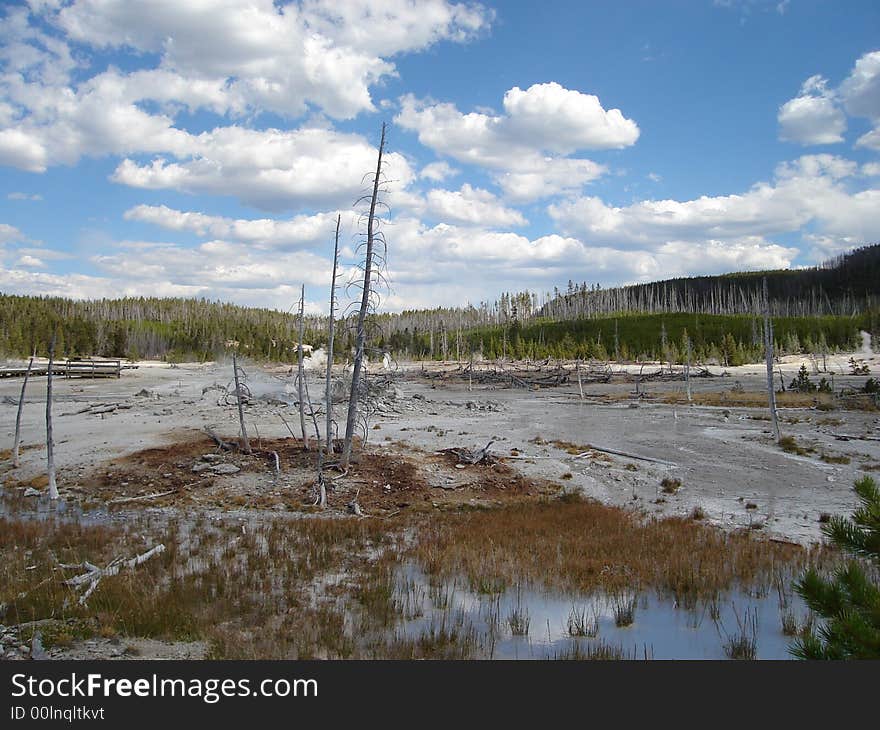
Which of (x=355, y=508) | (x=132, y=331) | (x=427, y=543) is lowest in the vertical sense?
(x=355, y=508)

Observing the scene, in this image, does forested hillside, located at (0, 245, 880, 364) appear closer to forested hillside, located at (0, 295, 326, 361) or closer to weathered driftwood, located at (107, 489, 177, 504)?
forested hillside, located at (0, 295, 326, 361)

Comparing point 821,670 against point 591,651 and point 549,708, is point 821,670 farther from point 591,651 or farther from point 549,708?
point 591,651

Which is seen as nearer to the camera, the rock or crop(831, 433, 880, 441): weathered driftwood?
the rock

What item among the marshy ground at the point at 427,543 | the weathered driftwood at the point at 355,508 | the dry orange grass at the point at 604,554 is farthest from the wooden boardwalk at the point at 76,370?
the dry orange grass at the point at 604,554

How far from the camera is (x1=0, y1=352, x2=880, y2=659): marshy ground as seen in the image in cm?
772

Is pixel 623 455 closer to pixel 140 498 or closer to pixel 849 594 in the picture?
pixel 140 498

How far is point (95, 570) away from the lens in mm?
9703

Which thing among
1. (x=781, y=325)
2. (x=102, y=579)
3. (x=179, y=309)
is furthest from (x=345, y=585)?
(x=179, y=309)

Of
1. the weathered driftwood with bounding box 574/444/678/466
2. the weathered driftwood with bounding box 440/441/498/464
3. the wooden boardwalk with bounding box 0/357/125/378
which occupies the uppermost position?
the wooden boardwalk with bounding box 0/357/125/378

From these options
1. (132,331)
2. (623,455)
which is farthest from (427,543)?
(132,331)

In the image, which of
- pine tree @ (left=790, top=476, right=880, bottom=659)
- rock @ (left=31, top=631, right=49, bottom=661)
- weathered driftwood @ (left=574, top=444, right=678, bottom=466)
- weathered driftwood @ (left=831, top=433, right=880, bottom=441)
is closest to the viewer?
pine tree @ (left=790, top=476, right=880, bottom=659)

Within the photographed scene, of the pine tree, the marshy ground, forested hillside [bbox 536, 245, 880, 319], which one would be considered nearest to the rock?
the marshy ground

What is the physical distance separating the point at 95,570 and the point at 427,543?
616cm

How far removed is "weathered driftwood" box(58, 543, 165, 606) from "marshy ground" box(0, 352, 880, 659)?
150mm
